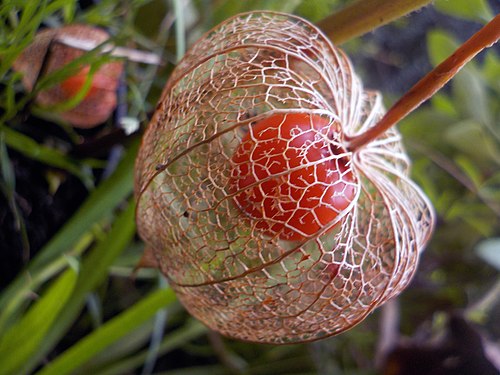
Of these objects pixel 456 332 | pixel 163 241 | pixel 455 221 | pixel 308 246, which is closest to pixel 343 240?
pixel 308 246

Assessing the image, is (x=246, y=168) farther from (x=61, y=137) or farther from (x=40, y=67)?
(x=61, y=137)

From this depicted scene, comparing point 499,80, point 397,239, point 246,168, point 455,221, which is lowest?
point 455,221

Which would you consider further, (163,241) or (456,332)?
(456,332)

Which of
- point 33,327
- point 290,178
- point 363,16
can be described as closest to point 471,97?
point 363,16

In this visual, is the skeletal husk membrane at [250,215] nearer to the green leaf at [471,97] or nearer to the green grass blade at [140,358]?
the green grass blade at [140,358]

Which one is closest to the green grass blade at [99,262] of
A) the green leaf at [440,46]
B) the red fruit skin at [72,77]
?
the red fruit skin at [72,77]

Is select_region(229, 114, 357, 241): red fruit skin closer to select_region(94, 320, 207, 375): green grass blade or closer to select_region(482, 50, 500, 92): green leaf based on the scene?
select_region(94, 320, 207, 375): green grass blade

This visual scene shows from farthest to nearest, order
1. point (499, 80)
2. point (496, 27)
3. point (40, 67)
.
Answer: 1. point (499, 80)
2. point (40, 67)
3. point (496, 27)
